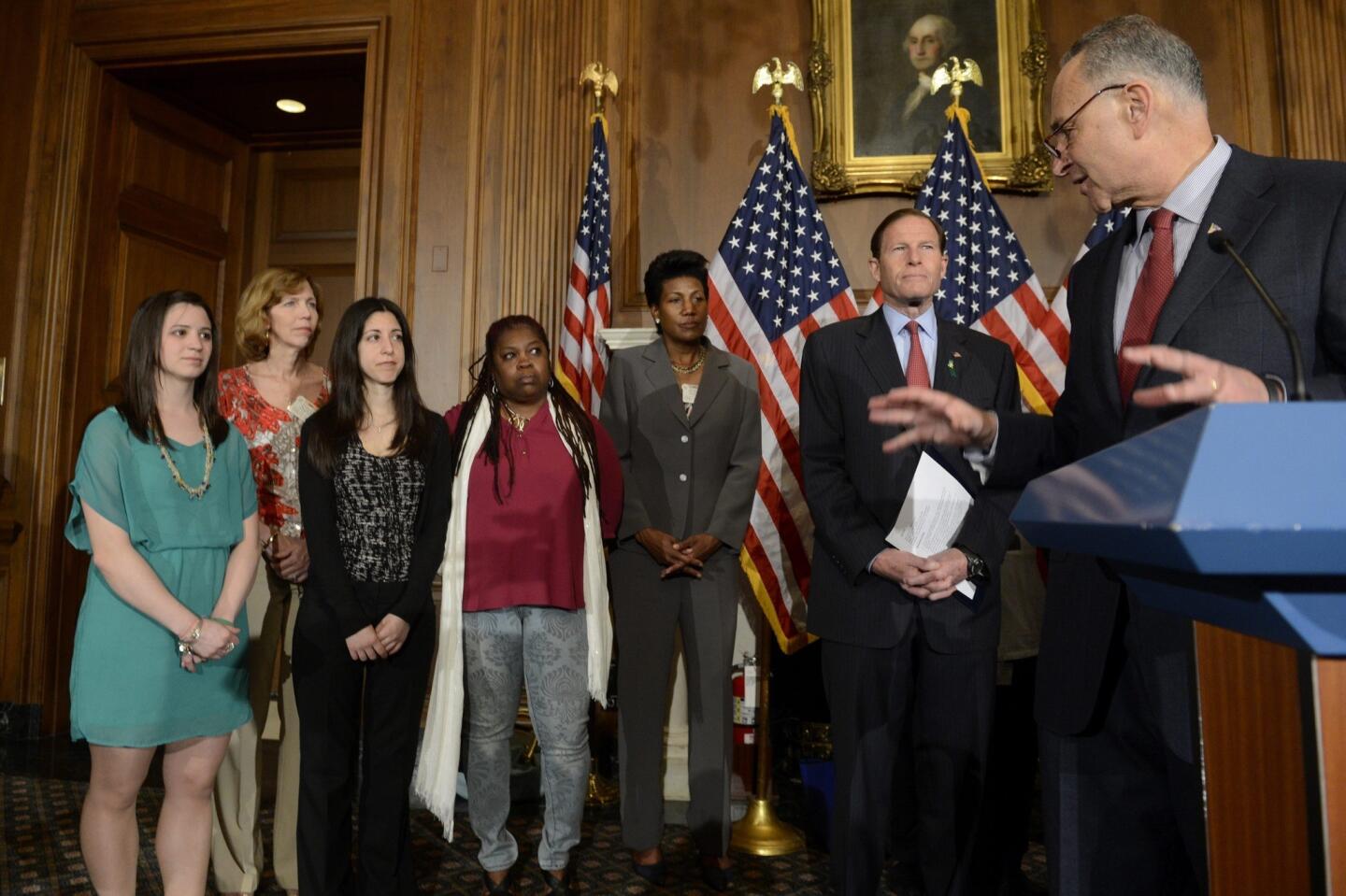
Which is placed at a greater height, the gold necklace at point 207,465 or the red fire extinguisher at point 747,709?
the gold necklace at point 207,465

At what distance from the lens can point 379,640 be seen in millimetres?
2326

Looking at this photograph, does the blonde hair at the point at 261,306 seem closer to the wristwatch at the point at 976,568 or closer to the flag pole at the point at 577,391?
the flag pole at the point at 577,391

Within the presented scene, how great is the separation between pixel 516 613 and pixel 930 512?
116cm

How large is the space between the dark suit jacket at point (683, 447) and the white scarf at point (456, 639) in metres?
0.19

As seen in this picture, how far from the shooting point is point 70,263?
4676 millimetres

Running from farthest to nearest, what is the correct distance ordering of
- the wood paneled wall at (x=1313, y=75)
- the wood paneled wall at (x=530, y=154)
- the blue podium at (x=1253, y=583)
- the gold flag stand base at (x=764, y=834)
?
the wood paneled wall at (x=530, y=154) → the wood paneled wall at (x=1313, y=75) → the gold flag stand base at (x=764, y=834) → the blue podium at (x=1253, y=583)

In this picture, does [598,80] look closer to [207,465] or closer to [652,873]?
[207,465]

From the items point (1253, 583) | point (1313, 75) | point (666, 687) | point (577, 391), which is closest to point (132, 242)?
point (577, 391)

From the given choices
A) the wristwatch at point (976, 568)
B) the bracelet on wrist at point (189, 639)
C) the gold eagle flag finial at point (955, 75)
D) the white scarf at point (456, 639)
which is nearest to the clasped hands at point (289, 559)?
the white scarf at point (456, 639)

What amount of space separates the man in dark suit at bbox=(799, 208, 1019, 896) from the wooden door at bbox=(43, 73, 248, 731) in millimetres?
3500

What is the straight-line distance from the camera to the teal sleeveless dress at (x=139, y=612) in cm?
209

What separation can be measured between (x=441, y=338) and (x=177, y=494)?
2203 millimetres

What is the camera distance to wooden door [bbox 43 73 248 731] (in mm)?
4645

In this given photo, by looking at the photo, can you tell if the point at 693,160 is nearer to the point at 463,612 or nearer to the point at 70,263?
the point at 463,612
